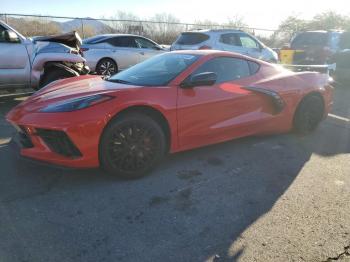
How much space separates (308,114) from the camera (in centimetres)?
594

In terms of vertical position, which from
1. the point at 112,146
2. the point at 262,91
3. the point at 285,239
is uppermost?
the point at 262,91

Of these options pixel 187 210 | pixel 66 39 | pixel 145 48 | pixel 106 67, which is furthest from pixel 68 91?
pixel 145 48

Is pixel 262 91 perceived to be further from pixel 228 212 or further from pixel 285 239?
pixel 285 239

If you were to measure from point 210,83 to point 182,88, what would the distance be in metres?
0.33

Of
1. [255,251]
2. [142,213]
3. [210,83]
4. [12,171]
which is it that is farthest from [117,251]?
[210,83]

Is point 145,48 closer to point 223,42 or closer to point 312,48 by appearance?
point 223,42

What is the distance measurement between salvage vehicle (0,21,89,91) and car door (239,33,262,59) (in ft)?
19.8

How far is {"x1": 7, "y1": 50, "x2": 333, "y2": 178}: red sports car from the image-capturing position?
3906 millimetres

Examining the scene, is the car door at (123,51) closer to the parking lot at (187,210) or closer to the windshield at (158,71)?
the windshield at (158,71)

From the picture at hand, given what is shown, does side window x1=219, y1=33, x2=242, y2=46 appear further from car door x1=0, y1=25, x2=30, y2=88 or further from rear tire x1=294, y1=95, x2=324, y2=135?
rear tire x1=294, y1=95, x2=324, y2=135

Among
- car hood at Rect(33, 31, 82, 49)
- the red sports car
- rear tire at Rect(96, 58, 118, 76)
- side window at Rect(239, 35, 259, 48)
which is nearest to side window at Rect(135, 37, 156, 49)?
rear tire at Rect(96, 58, 118, 76)

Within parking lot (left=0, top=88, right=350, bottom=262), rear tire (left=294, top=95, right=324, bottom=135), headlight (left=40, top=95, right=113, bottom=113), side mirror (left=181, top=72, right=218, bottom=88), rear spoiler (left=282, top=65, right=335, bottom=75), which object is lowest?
parking lot (left=0, top=88, right=350, bottom=262)

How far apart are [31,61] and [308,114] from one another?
216 inches

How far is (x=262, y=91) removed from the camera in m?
5.21
